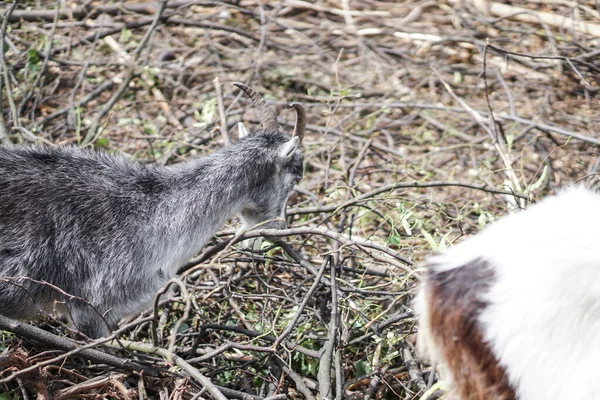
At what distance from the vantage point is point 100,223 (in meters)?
3.81

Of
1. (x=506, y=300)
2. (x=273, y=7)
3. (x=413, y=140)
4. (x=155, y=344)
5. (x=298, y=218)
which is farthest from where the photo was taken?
(x=273, y=7)

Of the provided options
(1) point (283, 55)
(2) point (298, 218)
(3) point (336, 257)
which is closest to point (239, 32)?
(1) point (283, 55)

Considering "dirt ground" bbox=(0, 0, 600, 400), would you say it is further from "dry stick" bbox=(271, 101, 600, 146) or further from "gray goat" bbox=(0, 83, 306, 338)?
"gray goat" bbox=(0, 83, 306, 338)

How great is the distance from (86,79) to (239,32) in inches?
59.3

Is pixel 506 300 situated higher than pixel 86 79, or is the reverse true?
pixel 506 300

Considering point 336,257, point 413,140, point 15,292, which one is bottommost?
point 413,140

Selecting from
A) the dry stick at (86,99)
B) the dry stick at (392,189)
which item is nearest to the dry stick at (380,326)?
the dry stick at (392,189)

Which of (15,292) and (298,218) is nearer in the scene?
(15,292)

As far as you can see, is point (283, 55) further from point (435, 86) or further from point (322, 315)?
point (322, 315)

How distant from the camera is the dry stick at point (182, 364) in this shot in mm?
3213

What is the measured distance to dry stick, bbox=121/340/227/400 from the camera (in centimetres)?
321

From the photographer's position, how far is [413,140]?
248 inches

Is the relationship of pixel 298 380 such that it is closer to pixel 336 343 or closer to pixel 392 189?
pixel 336 343

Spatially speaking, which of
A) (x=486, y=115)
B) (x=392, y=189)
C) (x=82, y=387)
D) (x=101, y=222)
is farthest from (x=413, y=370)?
(x=486, y=115)
